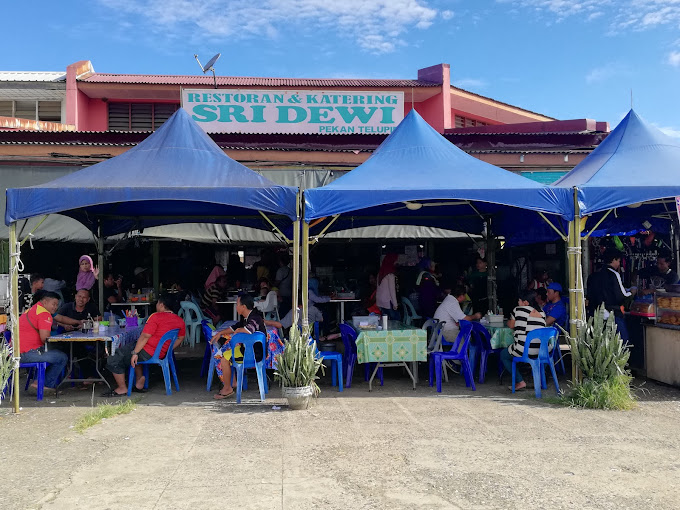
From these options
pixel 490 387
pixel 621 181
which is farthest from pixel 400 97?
pixel 490 387

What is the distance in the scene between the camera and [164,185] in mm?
6586

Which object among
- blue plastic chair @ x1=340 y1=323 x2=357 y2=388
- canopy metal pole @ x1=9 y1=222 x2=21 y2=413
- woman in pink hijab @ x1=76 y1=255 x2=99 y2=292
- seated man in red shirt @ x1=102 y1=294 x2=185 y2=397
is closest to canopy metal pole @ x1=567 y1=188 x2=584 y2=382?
blue plastic chair @ x1=340 y1=323 x2=357 y2=388

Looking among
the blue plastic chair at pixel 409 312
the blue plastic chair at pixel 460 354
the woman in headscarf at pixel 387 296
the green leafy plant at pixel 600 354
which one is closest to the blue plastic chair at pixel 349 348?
the blue plastic chair at pixel 460 354

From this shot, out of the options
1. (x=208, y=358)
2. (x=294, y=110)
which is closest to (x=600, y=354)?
(x=208, y=358)

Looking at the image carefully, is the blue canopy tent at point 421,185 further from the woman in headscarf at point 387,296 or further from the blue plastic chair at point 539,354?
the woman in headscarf at point 387,296

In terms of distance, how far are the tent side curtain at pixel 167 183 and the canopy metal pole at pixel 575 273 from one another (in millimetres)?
3186

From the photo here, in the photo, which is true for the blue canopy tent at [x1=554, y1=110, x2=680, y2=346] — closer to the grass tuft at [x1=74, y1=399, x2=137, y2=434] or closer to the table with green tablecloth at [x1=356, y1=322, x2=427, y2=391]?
the table with green tablecloth at [x1=356, y1=322, x2=427, y2=391]

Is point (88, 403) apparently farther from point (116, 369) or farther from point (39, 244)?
point (39, 244)

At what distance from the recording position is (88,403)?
21.4 ft

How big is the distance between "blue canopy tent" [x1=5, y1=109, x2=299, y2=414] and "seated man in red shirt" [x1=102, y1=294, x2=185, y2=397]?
1.11 meters

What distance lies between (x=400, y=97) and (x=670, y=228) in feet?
19.6

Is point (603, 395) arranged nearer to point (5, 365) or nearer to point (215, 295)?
point (5, 365)

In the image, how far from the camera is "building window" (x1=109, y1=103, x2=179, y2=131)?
1520 centimetres

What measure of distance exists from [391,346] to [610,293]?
3.27 meters
